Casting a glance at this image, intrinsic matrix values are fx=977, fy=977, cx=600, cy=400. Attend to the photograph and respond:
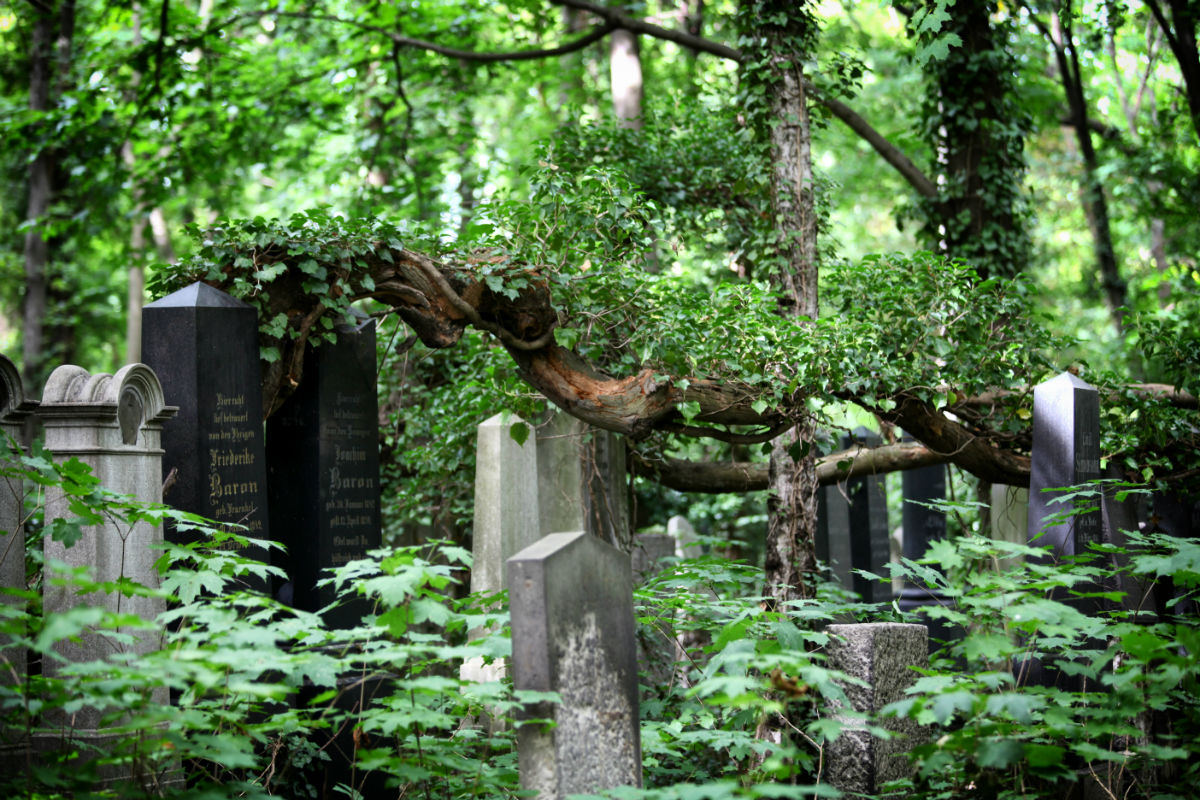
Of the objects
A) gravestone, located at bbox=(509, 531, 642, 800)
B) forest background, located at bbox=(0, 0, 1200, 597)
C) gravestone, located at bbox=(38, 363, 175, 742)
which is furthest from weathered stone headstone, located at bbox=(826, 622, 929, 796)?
gravestone, located at bbox=(38, 363, 175, 742)

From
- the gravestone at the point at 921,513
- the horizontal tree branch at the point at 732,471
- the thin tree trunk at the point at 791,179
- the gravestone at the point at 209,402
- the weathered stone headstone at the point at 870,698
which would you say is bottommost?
the weathered stone headstone at the point at 870,698

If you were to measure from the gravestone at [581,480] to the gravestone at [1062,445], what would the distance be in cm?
308

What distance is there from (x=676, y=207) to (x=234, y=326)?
490 cm

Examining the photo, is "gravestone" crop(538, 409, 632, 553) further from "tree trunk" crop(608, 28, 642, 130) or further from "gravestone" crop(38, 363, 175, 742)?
"tree trunk" crop(608, 28, 642, 130)

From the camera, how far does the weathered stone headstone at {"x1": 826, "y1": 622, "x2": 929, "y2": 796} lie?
4.86 metres

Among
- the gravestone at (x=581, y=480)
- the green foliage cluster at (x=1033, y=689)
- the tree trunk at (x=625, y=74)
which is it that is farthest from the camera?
the tree trunk at (x=625, y=74)

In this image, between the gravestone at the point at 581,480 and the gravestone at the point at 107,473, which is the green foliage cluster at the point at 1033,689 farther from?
the gravestone at the point at 581,480

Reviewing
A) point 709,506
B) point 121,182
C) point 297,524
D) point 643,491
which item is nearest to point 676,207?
point 643,491

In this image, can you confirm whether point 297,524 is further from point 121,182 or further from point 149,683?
point 121,182

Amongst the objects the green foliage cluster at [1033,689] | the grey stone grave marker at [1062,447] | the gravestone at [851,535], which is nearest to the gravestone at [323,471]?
the green foliage cluster at [1033,689]

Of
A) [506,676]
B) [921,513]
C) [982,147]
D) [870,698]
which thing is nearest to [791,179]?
[982,147]

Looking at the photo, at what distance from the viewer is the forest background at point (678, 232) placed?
592 centimetres

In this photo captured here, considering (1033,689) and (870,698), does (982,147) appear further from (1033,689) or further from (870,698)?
(1033,689)

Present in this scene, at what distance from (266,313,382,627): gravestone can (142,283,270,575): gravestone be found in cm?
60
